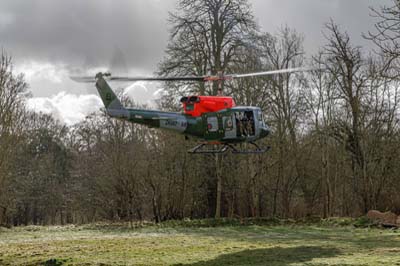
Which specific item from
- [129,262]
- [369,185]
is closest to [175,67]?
[369,185]

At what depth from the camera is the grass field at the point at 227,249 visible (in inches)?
455

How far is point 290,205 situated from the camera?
2750cm

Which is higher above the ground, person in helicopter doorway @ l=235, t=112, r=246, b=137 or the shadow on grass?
person in helicopter doorway @ l=235, t=112, r=246, b=137

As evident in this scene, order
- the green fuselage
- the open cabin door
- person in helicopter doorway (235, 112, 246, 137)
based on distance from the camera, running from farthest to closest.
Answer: person in helicopter doorway (235, 112, 246, 137), the open cabin door, the green fuselage

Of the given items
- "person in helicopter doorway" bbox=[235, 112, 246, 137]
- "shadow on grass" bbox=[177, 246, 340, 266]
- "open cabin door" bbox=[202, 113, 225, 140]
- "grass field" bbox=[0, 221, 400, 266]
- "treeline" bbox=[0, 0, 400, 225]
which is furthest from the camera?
"treeline" bbox=[0, 0, 400, 225]

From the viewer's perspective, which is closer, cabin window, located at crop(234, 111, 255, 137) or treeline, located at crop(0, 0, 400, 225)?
cabin window, located at crop(234, 111, 255, 137)

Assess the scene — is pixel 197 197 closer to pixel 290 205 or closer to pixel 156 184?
pixel 156 184

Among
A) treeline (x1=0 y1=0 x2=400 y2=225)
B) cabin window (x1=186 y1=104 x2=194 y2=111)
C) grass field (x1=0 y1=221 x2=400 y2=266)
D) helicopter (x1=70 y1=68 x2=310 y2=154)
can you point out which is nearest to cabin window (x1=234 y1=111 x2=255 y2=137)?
helicopter (x1=70 y1=68 x2=310 y2=154)

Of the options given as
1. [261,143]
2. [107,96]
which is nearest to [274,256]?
[107,96]

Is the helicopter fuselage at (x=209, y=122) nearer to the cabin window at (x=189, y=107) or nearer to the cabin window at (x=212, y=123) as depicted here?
the cabin window at (x=212, y=123)

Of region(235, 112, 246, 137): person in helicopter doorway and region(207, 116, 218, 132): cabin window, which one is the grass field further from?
region(207, 116, 218, 132): cabin window

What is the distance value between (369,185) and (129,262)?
1703 centimetres

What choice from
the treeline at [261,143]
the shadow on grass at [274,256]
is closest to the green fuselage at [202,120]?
the shadow on grass at [274,256]

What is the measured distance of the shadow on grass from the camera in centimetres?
1134
